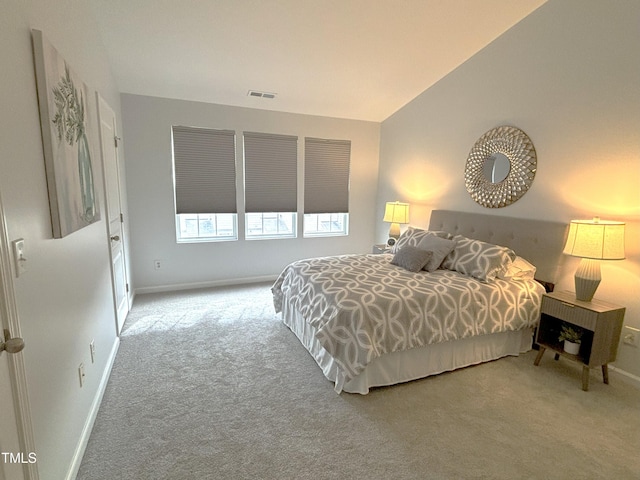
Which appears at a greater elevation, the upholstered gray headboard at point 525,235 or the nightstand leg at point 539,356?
the upholstered gray headboard at point 525,235

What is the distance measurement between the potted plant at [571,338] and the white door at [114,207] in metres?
3.71

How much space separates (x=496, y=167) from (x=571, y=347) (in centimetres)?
181

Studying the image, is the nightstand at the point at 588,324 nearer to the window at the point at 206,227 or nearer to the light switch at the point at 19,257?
the light switch at the point at 19,257

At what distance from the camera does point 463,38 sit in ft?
10.7

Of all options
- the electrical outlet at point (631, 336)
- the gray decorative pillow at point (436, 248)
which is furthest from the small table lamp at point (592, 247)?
the gray decorative pillow at point (436, 248)

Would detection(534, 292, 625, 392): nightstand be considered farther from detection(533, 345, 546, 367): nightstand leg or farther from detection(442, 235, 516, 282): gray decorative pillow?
detection(442, 235, 516, 282): gray decorative pillow

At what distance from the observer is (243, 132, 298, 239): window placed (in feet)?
14.9

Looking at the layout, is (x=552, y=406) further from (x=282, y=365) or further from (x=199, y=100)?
(x=199, y=100)

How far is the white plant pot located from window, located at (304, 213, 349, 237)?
3282 millimetres

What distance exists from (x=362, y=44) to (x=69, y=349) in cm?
339

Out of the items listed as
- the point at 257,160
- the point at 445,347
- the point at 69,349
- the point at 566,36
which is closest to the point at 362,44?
the point at 566,36

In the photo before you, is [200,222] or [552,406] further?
[200,222]

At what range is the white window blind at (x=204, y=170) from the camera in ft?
13.7

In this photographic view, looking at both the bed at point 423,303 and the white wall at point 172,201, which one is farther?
the white wall at point 172,201
